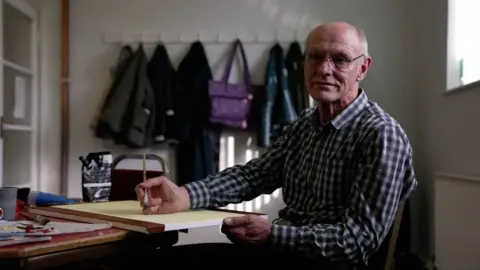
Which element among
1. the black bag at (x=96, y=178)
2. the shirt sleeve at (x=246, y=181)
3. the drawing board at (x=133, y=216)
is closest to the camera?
the drawing board at (x=133, y=216)

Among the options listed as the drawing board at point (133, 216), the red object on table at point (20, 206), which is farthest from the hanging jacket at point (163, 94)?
the drawing board at point (133, 216)

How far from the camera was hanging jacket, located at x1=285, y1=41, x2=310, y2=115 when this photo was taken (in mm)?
3586

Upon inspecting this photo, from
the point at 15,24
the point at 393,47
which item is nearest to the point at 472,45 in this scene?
the point at 393,47

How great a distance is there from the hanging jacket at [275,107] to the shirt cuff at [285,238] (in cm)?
243

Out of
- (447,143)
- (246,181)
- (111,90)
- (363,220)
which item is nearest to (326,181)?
Result: (363,220)

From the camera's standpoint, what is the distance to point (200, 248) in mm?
1319

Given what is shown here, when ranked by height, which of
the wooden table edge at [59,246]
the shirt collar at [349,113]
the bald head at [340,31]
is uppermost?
the bald head at [340,31]

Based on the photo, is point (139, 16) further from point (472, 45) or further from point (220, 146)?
point (472, 45)

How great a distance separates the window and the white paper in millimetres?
2717

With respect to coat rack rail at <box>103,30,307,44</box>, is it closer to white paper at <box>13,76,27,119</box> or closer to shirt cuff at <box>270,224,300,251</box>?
white paper at <box>13,76,27,119</box>

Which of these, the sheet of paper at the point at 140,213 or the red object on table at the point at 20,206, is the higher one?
the sheet of paper at the point at 140,213

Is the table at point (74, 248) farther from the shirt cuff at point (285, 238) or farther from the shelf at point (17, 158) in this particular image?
the shelf at point (17, 158)

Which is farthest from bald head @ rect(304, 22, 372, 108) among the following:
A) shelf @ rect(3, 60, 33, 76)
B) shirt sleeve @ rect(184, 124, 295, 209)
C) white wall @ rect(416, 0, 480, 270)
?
shelf @ rect(3, 60, 33, 76)

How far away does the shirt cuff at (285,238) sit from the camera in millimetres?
1120
